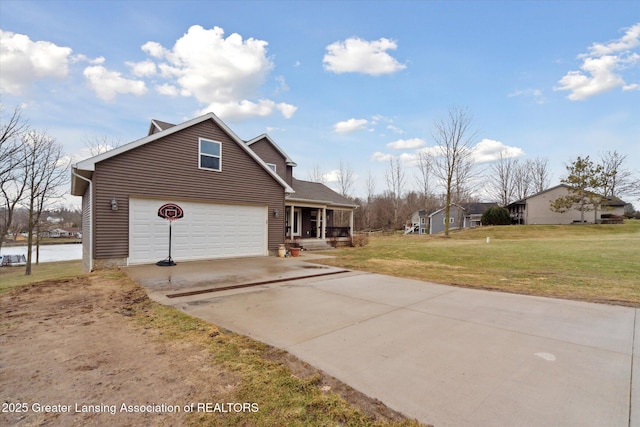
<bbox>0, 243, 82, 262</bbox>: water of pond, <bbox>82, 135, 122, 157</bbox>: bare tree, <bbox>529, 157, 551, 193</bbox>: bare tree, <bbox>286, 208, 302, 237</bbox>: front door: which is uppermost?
<bbox>529, 157, 551, 193</bbox>: bare tree

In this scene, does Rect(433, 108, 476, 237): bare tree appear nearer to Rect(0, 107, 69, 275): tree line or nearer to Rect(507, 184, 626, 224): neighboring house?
Rect(507, 184, 626, 224): neighboring house

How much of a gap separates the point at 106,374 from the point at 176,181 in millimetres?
9178

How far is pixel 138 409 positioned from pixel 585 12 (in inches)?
663

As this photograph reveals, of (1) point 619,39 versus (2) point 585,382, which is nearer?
(2) point 585,382

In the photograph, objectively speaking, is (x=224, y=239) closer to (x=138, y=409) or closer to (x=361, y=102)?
(x=138, y=409)

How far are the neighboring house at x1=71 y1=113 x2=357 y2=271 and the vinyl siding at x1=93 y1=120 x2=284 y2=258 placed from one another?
27 millimetres

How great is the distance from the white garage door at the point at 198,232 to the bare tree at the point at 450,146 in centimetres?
2134

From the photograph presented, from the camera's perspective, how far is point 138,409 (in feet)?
7.59

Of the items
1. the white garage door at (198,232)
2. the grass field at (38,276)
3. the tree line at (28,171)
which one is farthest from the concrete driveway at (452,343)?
the tree line at (28,171)

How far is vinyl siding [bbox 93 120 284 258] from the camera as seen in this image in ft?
31.5

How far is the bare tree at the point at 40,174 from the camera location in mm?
18828

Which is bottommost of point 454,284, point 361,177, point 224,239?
point 454,284

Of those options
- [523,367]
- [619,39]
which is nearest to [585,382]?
[523,367]

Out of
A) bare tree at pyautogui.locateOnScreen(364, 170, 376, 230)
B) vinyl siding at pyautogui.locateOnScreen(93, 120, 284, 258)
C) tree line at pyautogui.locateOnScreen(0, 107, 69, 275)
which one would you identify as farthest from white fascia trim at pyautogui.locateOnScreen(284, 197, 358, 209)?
bare tree at pyautogui.locateOnScreen(364, 170, 376, 230)
